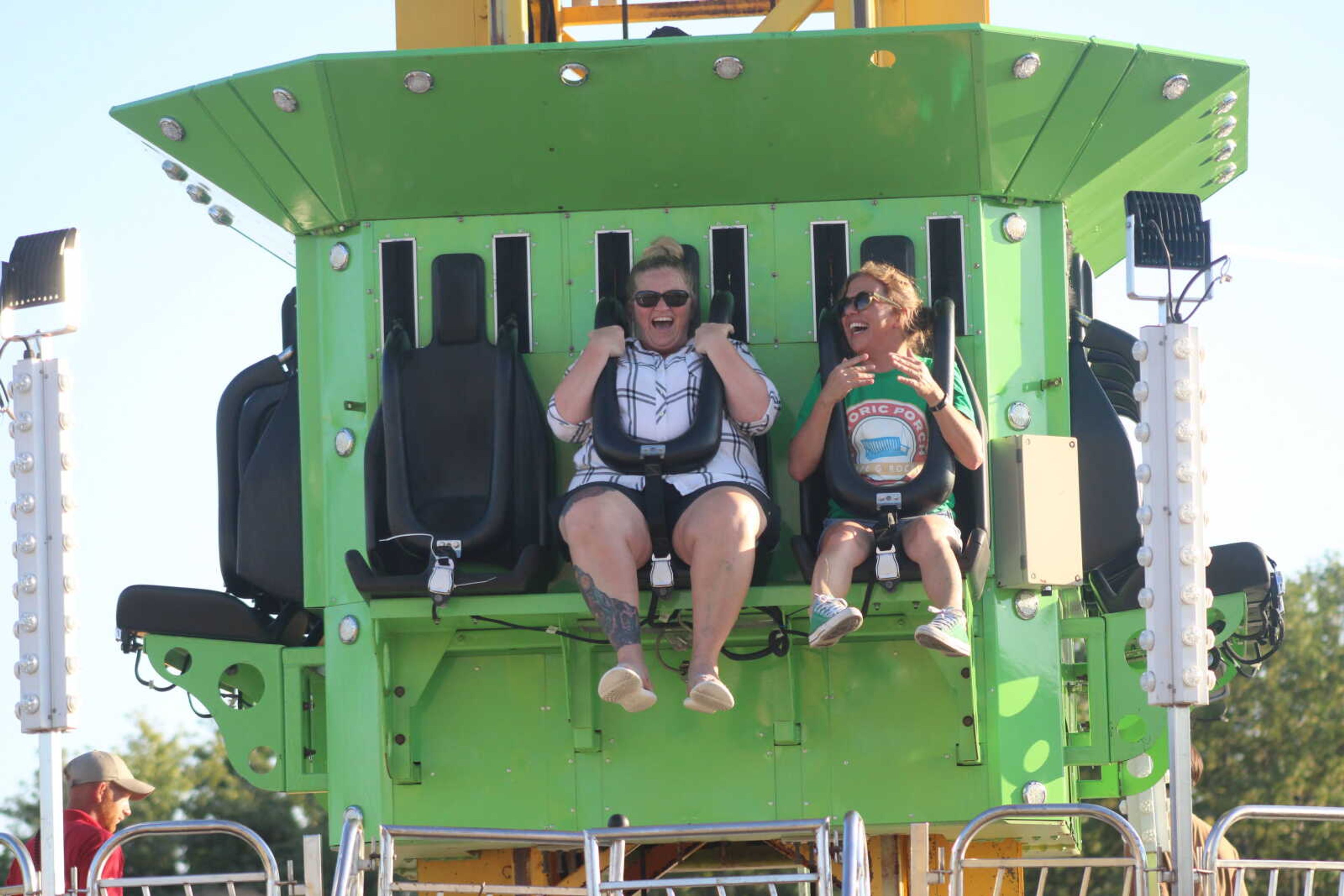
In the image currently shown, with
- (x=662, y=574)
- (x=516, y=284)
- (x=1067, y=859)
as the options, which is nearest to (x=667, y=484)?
(x=662, y=574)

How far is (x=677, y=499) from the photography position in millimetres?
7844

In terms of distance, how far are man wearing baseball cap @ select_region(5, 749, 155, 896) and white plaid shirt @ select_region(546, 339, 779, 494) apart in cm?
228

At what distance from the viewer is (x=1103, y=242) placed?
1024 centimetres

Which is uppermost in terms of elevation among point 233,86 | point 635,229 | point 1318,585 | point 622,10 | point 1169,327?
point 622,10

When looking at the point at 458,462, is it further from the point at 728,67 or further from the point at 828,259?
the point at 728,67

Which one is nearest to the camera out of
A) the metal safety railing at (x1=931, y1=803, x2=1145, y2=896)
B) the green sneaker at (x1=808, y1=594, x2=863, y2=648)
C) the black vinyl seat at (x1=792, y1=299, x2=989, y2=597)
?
the metal safety railing at (x1=931, y1=803, x2=1145, y2=896)

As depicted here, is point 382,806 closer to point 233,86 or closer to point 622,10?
point 233,86

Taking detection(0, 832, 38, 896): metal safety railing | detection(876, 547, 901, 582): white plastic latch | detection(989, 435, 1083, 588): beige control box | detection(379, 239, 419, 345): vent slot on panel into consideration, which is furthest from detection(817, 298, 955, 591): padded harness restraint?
detection(0, 832, 38, 896): metal safety railing

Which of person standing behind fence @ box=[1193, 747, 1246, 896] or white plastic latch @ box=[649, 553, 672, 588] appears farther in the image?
white plastic latch @ box=[649, 553, 672, 588]

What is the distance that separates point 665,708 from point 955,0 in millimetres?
3657

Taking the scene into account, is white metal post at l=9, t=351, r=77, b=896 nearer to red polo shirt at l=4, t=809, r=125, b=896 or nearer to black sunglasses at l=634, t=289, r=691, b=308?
red polo shirt at l=4, t=809, r=125, b=896

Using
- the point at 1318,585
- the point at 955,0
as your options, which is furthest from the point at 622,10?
the point at 1318,585

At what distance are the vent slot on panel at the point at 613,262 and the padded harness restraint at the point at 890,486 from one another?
1.13 m

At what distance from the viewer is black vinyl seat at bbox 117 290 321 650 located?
904cm
